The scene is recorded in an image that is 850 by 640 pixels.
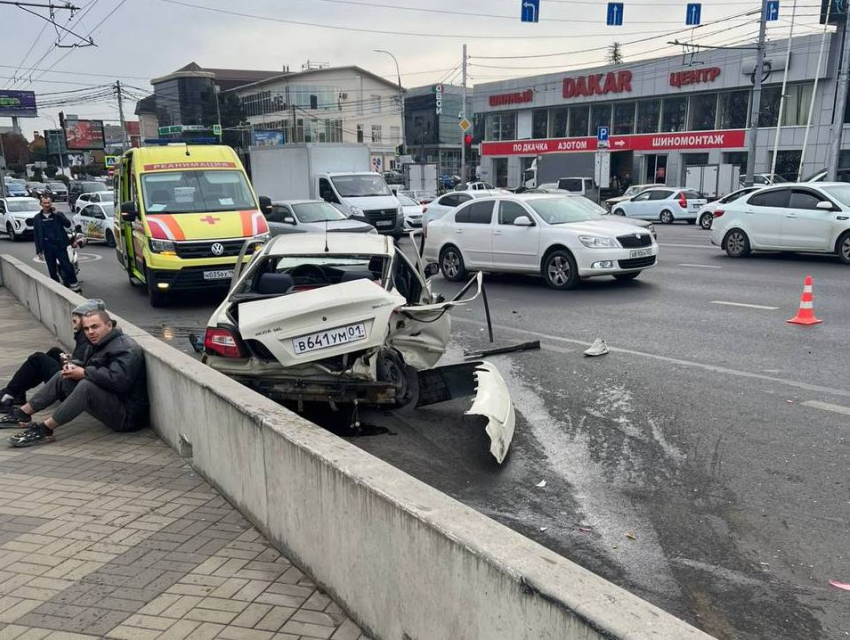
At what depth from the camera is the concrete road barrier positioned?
7.29 feet

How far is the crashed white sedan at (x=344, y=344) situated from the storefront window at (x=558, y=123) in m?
49.1

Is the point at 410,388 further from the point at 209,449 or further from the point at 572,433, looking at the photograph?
the point at 209,449

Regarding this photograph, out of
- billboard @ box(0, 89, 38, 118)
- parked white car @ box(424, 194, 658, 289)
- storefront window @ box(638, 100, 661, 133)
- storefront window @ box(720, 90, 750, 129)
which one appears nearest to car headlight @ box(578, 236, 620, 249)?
parked white car @ box(424, 194, 658, 289)

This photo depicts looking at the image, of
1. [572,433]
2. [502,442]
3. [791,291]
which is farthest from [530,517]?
[791,291]

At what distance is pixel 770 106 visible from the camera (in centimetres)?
4044

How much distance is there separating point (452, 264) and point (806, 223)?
7.14m

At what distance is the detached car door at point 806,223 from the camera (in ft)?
47.6

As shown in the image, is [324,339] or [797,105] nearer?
[324,339]

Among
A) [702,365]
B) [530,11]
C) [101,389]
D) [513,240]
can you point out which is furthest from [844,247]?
[530,11]

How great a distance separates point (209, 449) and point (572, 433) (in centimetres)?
283

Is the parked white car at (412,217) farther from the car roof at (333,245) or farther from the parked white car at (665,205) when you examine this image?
the car roof at (333,245)

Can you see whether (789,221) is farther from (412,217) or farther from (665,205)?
(665,205)

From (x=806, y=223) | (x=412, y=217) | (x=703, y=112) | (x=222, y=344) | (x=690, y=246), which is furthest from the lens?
(x=703, y=112)

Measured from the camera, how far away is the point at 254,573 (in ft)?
12.1
